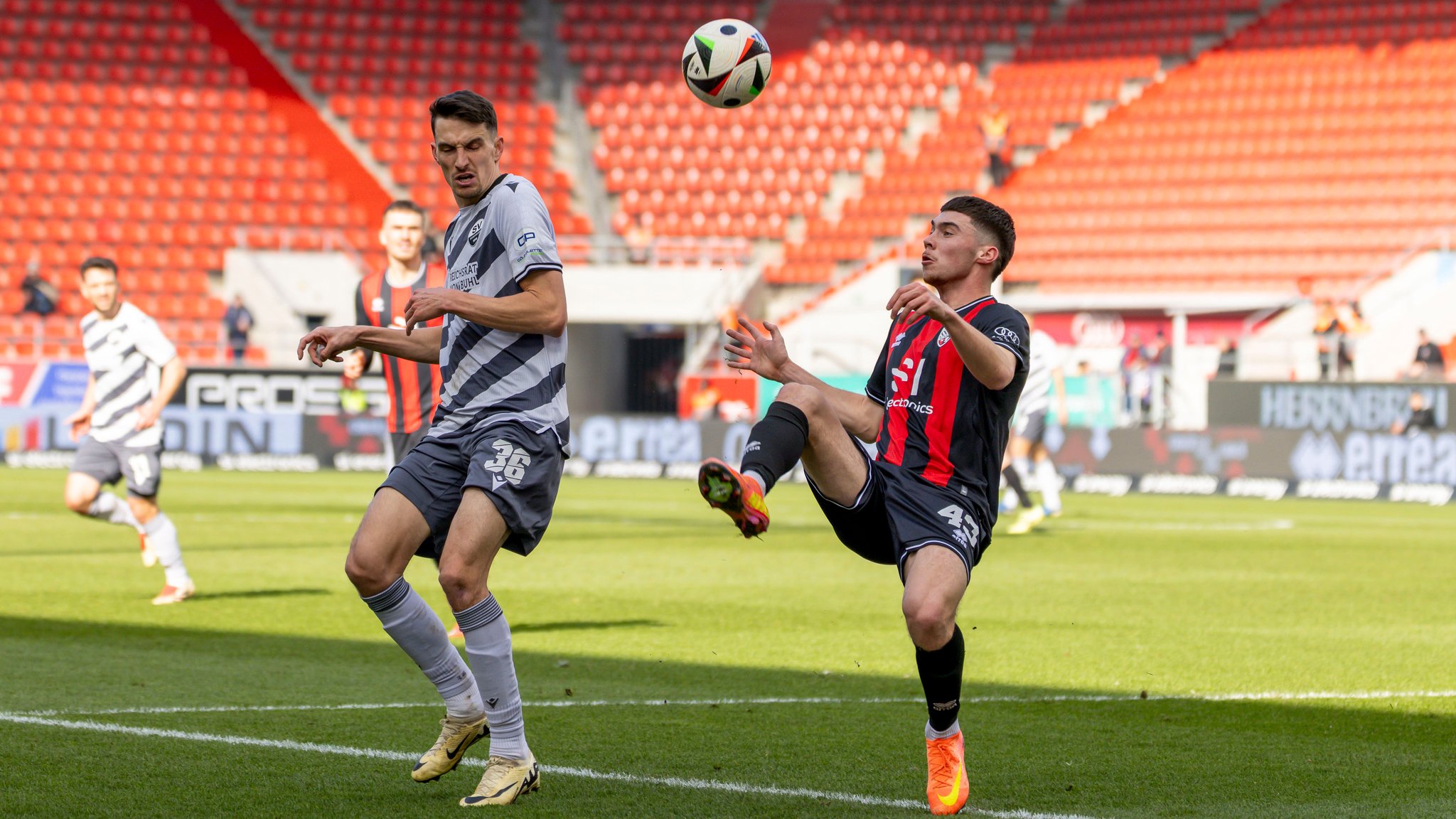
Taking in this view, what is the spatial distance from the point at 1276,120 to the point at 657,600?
76.6ft

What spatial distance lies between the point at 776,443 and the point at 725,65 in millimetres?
2399

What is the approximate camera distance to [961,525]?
18.1 ft

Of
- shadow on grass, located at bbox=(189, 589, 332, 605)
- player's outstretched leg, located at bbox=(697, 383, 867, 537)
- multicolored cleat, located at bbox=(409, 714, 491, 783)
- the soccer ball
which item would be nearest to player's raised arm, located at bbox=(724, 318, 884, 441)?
player's outstretched leg, located at bbox=(697, 383, 867, 537)

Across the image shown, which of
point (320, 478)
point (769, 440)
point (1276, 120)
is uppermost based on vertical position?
point (1276, 120)

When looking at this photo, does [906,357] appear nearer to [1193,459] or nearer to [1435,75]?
[1193,459]

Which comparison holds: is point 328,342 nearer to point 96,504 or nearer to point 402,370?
point 402,370

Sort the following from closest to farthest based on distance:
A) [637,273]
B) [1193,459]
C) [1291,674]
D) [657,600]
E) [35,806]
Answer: [35,806]
[1291,674]
[657,600]
[1193,459]
[637,273]

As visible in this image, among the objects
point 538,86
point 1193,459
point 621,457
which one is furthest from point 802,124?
point 1193,459

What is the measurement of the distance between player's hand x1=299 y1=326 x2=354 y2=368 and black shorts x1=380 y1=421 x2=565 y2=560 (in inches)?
16.6

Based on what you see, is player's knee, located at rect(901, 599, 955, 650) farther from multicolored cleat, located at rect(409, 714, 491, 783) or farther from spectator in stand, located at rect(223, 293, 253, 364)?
spectator in stand, located at rect(223, 293, 253, 364)

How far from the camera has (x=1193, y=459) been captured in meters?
23.5

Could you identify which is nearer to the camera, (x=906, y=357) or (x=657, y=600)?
(x=906, y=357)

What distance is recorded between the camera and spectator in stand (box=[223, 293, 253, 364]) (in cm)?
2798

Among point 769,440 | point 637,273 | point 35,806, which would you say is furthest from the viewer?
point 637,273
